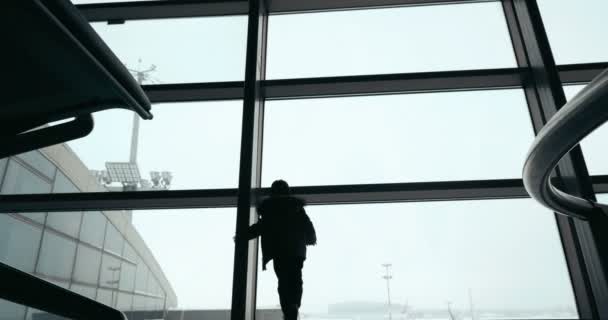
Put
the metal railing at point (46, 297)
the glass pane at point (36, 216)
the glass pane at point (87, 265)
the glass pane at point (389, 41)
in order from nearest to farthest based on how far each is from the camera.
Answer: the metal railing at point (46, 297) → the glass pane at point (87, 265) → the glass pane at point (36, 216) → the glass pane at point (389, 41)

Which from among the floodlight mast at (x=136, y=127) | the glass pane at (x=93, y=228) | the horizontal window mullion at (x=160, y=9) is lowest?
the glass pane at (x=93, y=228)

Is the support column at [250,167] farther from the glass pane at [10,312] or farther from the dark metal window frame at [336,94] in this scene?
the glass pane at [10,312]

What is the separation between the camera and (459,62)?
376 centimetres

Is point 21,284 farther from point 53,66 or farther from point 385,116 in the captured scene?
point 385,116

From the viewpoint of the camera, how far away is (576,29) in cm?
369

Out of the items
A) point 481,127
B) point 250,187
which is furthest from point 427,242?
point 250,187

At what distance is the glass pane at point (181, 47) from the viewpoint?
3879mm

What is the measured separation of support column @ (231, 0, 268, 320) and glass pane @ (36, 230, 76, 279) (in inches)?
61.4

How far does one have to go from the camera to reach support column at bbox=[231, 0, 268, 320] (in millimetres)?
2799

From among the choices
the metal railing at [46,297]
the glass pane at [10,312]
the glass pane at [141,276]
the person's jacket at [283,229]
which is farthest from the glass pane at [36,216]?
the metal railing at [46,297]

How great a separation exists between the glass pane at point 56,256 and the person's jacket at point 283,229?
68.2 inches

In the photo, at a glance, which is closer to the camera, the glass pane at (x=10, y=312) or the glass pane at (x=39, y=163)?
the glass pane at (x=10, y=312)

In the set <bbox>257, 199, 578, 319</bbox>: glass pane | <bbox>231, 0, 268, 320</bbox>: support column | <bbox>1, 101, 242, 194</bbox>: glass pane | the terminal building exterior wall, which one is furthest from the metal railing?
the terminal building exterior wall

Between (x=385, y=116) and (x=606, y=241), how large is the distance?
3.13 m
